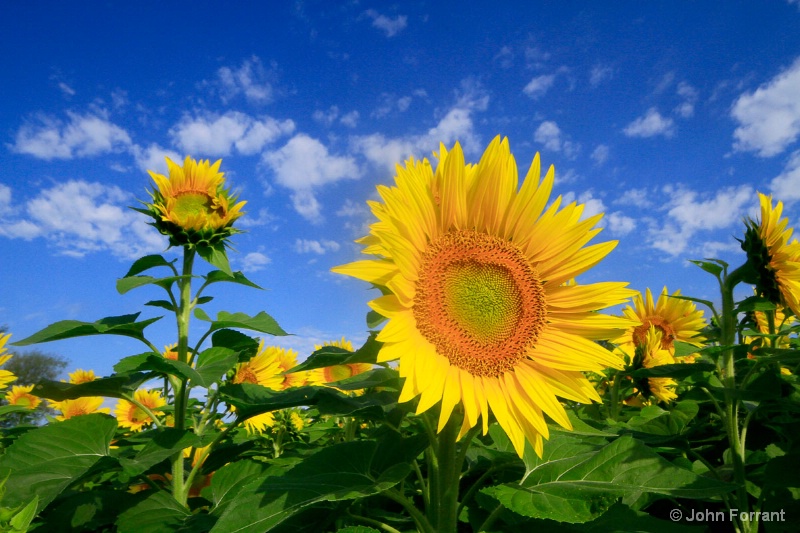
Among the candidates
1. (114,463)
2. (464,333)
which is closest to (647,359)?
(464,333)

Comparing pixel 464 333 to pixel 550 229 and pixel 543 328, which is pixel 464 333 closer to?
pixel 543 328

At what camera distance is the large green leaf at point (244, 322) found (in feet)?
10.2

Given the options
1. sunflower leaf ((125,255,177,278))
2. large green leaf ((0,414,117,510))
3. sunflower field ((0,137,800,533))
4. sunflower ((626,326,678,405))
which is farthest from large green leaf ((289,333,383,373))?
sunflower ((626,326,678,405))

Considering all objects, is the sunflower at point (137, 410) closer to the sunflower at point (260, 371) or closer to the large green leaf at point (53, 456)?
the sunflower at point (260, 371)

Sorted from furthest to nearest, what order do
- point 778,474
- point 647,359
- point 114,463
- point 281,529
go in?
point 647,359 < point 778,474 < point 114,463 < point 281,529

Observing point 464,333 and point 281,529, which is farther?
point 281,529

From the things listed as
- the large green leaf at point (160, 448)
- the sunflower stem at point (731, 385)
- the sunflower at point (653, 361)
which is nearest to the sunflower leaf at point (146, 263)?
the large green leaf at point (160, 448)

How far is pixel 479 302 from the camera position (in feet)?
7.12

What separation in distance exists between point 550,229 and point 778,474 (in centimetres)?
172

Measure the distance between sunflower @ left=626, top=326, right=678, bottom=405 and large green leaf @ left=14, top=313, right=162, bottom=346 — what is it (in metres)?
3.85

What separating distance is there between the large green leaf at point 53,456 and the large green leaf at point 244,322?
71 centimetres

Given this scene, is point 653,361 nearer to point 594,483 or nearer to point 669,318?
point 669,318

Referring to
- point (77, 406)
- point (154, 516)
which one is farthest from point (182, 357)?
point (77, 406)

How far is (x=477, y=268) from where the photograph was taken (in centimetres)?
218
